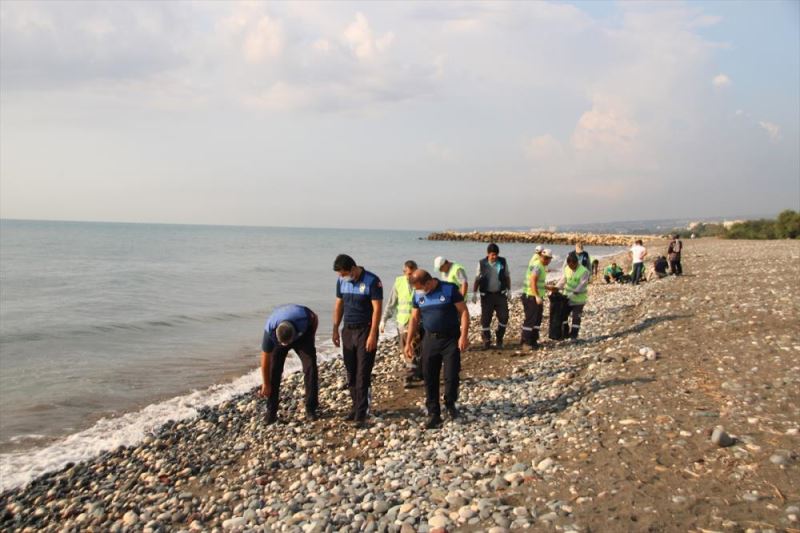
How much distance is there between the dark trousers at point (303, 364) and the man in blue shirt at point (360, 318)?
47 cm

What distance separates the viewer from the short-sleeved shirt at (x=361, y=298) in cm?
702

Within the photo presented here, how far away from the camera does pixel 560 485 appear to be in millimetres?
4828

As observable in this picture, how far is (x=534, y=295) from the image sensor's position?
1024cm

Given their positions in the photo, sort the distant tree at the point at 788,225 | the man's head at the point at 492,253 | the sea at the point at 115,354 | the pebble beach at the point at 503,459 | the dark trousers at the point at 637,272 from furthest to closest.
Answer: the distant tree at the point at 788,225 → the dark trousers at the point at 637,272 → the man's head at the point at 492,253 → the sea at the point at 115,354 → the pebble beach at the point at 503,459

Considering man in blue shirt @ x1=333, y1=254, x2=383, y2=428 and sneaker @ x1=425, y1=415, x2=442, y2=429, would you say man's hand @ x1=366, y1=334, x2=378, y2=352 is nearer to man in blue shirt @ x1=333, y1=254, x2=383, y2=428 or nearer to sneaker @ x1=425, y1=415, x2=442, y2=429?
man in blue shirt @ x1=333, y1=254, x2=383, y2=428

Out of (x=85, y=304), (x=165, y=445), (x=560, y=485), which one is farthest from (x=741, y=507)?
(x=85, y=304)

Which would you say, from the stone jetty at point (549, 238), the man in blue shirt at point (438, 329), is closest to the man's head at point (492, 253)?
the man in blue shirt at point (438, 329)

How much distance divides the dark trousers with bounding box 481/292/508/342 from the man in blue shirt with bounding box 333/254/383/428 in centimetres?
388

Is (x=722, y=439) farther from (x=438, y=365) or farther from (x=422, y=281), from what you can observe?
(x=422, y=281)

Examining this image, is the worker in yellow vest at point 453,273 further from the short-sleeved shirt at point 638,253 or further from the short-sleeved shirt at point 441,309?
the short-sleeved shirt at point 638,253

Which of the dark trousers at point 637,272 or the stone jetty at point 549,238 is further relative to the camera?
the stone jetty at point 549,238

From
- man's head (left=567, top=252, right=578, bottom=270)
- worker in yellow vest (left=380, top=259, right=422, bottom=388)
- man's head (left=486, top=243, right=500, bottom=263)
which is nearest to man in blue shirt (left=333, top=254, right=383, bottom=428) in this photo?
worker in yellow vest (left=380, top=259, right=422, bottom=388)

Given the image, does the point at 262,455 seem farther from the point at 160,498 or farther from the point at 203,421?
the point at 203,421

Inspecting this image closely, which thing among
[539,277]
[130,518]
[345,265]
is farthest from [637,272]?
[130,518]
